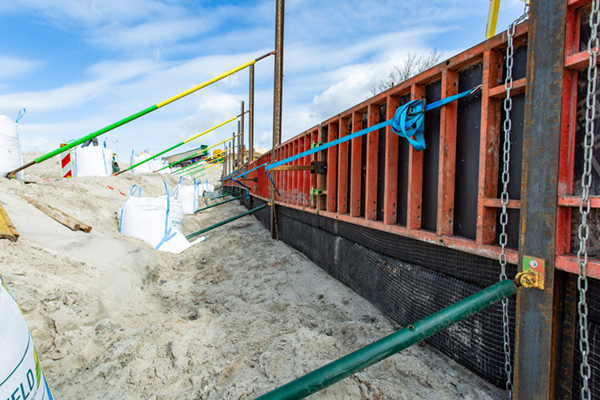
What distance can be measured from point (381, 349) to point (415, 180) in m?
1.59

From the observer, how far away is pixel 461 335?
2188mm

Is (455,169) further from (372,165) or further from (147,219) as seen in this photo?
(147,219)

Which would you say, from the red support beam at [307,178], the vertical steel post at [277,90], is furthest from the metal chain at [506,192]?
the vertical steel post at [277,90]

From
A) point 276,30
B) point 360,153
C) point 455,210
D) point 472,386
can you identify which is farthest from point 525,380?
point 276,30

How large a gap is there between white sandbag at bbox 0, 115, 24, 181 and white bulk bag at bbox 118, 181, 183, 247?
7.45 ft

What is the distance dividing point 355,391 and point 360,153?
8.07 ft

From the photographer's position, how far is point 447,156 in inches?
89.7

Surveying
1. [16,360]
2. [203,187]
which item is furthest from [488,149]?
[203,187]

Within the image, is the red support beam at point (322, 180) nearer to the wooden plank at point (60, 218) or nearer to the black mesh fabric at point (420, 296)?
the black mesh fabric at point (420, 296)

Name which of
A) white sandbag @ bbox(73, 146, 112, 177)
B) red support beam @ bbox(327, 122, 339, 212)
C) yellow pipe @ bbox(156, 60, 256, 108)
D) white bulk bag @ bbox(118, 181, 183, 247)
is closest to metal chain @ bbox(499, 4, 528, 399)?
red support beam @ bbox(327, 122, 339, 212)

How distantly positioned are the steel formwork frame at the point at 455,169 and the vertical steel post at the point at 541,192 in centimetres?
A: 1

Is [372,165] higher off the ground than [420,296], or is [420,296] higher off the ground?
[372,165]

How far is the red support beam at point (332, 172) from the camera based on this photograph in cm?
425

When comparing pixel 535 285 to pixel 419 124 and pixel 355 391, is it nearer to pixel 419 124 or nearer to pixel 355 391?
pixel 355 391
